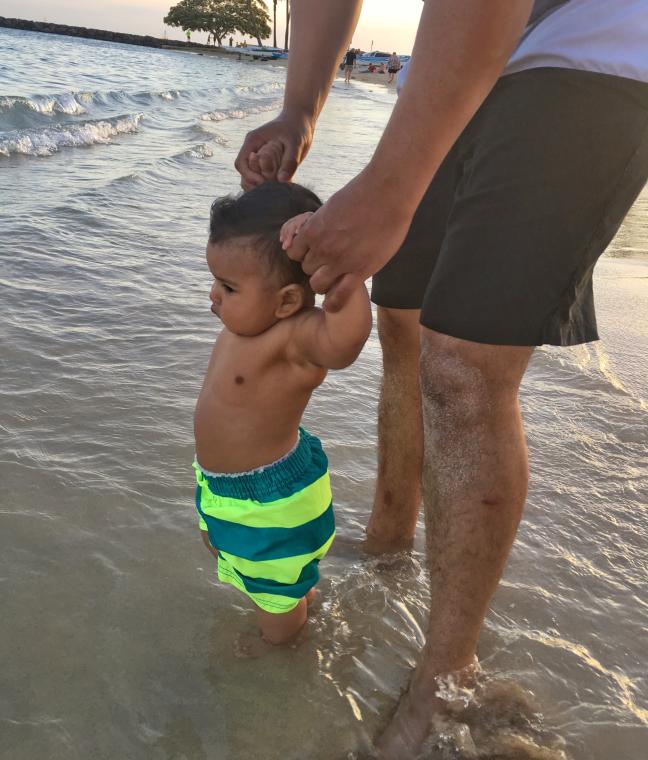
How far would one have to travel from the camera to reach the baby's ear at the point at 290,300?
5.50 ft

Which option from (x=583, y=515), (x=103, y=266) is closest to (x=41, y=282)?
(x=103, y=266)

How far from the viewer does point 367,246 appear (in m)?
1.31

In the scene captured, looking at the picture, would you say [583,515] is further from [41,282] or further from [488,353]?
[41,282]

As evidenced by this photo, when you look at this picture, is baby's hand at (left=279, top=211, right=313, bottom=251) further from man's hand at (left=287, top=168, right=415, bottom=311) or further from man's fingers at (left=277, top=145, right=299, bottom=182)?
man's fingers at (left=277, top=145, right=299, bottom=182)

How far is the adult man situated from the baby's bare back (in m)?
0.33

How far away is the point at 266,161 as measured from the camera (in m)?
1.91

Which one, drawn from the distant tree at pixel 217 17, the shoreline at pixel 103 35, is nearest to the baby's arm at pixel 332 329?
the shoreline at pixel 103 35

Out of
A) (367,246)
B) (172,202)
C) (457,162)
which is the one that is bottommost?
(172,202)

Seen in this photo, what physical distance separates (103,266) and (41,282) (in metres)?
0.56

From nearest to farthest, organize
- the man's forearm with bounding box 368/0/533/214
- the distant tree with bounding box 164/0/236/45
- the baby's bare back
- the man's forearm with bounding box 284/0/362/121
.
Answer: the man's forearm with bounding box 368/0/533/214 < the baby's bare back < the man's forearm with bounding box 284/0/362/121 < the distant tree with bounding box 164/0/236/45

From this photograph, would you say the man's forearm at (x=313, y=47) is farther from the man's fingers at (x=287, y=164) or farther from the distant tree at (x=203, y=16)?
the distant tree at (x=203, y=16)

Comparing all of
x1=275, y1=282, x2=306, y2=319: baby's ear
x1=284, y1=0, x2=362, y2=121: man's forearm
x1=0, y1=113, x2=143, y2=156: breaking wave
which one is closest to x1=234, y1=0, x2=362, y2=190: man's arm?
x1=284, y1=0, x2=362, y2=121: man's forearm

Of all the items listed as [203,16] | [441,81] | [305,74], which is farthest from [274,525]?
[203,16]

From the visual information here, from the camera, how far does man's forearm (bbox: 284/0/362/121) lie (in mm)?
2025
